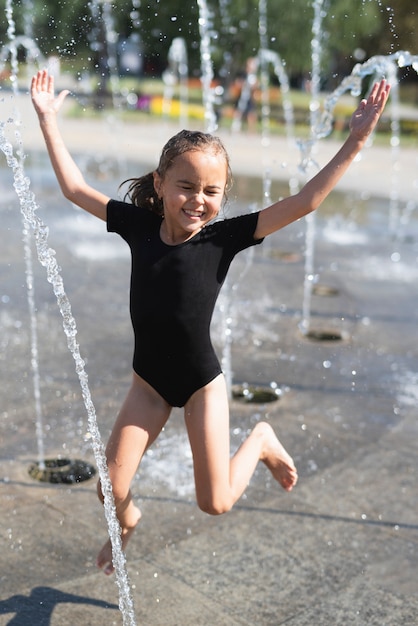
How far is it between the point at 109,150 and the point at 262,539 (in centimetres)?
1501

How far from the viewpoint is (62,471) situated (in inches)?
168

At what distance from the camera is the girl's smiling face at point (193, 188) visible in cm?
297

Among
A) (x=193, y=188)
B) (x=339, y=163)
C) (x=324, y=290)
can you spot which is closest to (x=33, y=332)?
(x=324, y=290)

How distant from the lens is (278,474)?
3.51m

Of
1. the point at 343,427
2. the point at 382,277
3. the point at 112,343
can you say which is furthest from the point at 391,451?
the point at 382,277

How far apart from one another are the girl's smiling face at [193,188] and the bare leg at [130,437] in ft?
1.92

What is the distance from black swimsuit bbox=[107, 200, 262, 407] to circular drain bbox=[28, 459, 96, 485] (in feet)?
4.07

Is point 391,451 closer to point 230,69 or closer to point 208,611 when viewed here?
point 208,611

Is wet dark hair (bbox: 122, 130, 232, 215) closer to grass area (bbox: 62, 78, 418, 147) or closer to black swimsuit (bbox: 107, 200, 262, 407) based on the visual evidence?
black swimsuit (bbox: 107, 200, 262, 407)

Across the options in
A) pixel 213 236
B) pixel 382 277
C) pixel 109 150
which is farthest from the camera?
pixel 109 150

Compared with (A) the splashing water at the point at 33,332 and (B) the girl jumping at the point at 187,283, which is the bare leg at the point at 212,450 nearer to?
(B) the girl jumping at the point at 187,283

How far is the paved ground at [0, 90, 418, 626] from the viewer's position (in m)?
3.26

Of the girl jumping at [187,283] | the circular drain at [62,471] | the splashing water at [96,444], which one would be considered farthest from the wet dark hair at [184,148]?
the circular drain at [62,471]

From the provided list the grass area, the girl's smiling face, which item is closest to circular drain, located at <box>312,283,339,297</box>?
the girl's smiling face
